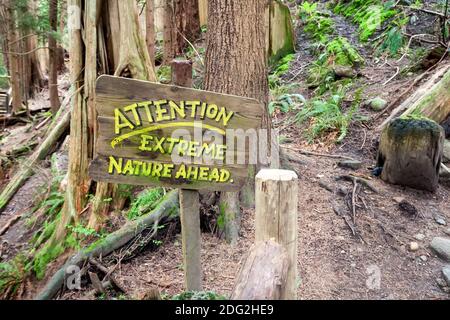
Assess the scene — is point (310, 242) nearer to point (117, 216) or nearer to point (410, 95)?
point (117, 216)

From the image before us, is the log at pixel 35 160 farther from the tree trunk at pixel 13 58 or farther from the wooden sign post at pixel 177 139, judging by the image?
the tree trunk at pixel 13 58

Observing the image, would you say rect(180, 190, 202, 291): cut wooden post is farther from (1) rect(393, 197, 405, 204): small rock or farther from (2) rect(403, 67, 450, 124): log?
(2) rect(403, 67, 450, 124): log

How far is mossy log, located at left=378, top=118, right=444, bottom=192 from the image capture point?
4.62m

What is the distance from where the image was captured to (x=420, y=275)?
3688 millimetres

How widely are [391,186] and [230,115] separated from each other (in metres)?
3.17

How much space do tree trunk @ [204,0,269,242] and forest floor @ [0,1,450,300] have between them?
576 millimetres

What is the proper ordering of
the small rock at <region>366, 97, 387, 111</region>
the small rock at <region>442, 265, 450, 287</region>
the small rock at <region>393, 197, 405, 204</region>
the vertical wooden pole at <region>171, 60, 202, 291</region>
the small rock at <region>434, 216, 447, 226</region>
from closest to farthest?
the vertical wooden pole at <region>171, 60, 202, 291</region>
the small rock at <region>442, 265, 450, 287</region>
the small rock at <region>434, 216, 447, 226</region>
the small rock at <region>393, 197, 405, 204</region>
the small rock at <region>366, 97, 387, 111</region>

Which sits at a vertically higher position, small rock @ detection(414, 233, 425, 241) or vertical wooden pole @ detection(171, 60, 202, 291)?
vertical wooden pole @ detection(171, 60, 202, 291)

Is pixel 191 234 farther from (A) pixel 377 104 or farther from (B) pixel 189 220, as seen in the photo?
(A) pixel 377 104

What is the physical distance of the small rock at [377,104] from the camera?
6398mm

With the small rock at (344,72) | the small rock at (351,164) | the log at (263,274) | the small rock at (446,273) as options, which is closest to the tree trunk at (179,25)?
the small rock at (344,72)

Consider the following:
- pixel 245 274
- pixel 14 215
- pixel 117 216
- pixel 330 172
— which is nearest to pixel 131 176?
pixel 245 274

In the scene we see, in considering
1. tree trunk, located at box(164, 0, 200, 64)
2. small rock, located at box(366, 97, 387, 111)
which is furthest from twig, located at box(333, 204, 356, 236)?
tree trunk, located at box(164, 0, 200, 64)

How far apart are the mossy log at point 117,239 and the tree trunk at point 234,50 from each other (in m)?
0.56
